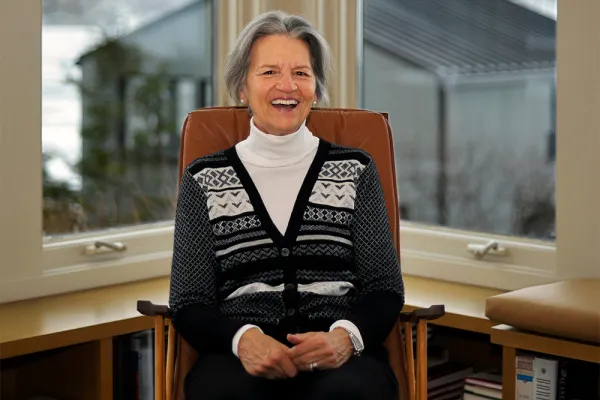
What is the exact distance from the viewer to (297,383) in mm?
1817

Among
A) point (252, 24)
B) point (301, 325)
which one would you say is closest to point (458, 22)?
point (252, 24)

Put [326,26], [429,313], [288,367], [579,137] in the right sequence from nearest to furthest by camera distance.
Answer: [288,367] → [429,313] → [579,137] → [326,26]

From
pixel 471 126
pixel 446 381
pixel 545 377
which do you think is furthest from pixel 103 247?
pixel 545 377

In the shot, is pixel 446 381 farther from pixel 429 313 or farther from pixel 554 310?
pixel 429 313

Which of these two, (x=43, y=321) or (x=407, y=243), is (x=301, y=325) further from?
(x=407, y=243)

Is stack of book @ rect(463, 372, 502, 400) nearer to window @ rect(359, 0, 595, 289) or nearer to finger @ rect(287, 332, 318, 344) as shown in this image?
window @ rect(359, 0, 595, 289)

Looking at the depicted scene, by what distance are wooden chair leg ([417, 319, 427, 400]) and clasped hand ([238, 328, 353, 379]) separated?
0.72 ft

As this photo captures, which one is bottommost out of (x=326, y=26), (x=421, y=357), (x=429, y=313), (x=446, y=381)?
(x=446, y=381)

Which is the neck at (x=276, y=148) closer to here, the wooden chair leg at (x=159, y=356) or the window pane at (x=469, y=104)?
the wooden chair leg at (x=159, y=356)

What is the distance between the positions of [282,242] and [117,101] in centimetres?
115

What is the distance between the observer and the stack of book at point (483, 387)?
98.0 inches

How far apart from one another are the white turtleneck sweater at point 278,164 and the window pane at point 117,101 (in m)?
0.87

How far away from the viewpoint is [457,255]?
2883 millimetres

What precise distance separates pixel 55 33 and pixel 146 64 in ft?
1.18
